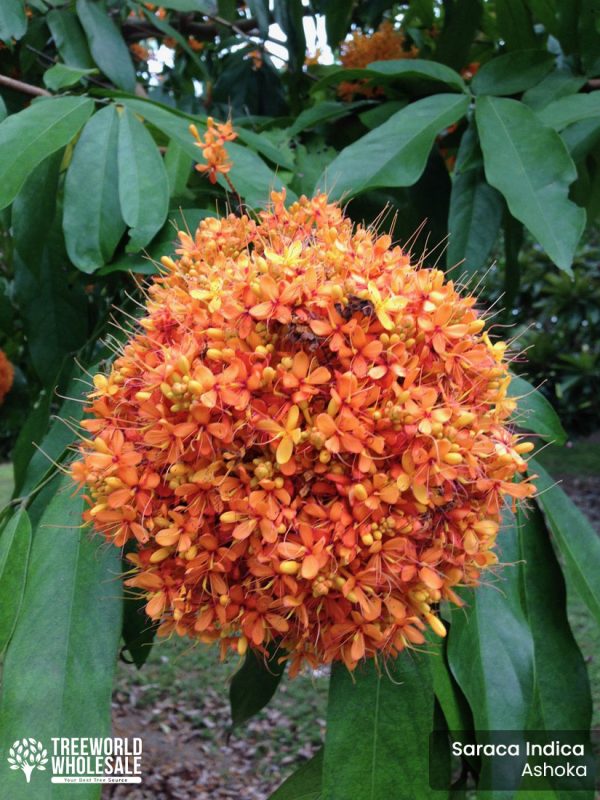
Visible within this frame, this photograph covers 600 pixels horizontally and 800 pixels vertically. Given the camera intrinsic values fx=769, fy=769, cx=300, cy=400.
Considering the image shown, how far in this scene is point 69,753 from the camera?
3.16ft

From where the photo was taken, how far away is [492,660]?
1078 millimetres

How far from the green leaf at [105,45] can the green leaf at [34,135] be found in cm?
53

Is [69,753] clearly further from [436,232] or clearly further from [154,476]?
[436,232]

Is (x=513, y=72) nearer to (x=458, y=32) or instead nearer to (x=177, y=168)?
(x=458, y=32)

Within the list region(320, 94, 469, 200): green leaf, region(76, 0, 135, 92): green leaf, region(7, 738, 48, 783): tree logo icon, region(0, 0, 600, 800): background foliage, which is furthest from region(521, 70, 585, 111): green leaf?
region(7, 738, 48, 783): tree logo icon

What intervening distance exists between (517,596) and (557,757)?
0.25m

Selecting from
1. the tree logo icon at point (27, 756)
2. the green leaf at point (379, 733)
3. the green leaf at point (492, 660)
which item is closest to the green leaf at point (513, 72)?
the green leaf at point (492, 660)

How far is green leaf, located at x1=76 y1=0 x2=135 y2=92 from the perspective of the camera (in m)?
1.88

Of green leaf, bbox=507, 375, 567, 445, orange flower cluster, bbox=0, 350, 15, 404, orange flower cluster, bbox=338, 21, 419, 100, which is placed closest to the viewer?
green leaf, bbox=507, 375, 567, 445

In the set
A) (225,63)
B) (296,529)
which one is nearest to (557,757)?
(296,529)

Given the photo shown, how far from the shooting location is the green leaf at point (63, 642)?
3.18 feet

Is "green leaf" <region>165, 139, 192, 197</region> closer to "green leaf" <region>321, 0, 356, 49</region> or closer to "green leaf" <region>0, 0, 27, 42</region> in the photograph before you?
"green leaf" <region>0, 0, 27, 42</region>

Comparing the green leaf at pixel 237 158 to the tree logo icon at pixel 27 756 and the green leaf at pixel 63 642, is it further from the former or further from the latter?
the tree logo icon at pixel 27 756

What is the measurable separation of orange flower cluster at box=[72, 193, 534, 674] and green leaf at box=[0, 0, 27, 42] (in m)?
1.01
